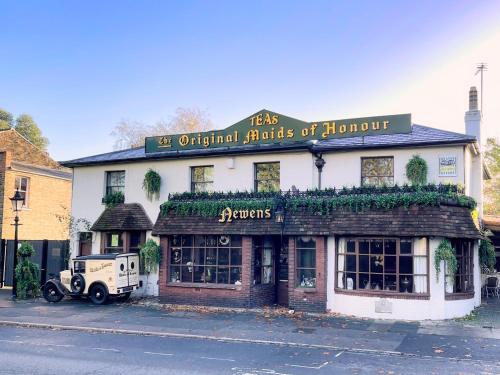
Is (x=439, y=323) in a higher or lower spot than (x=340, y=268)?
lower

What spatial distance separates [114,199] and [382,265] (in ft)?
41.5

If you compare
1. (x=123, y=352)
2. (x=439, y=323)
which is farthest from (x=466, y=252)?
(x=123, y=352)

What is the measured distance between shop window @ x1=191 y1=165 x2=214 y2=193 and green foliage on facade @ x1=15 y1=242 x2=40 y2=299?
25.4 ft

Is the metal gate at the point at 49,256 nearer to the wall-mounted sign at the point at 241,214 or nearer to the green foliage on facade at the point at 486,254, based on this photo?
the wall-mounted sign at the point at 241,214

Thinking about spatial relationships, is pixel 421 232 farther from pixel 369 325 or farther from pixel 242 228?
pixel 242 228

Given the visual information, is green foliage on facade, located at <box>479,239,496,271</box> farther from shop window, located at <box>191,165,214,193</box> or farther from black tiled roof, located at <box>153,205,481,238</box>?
shop window, located at <box>191,165,214,193</box>

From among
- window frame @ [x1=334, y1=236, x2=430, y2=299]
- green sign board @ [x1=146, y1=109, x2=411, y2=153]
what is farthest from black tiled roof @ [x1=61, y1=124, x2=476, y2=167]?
window frame @ [x1=334, y1=236, x2=430, y2=299]

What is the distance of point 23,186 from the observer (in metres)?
29.0

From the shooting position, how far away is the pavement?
40.9 feet

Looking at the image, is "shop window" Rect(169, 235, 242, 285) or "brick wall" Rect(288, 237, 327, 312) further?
"shop window" Rect(169, 235, 242, 285)

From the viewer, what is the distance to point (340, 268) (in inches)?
698

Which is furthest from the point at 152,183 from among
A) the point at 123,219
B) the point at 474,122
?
the point at 474,122

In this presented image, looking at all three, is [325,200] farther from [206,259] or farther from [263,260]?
[206,259]

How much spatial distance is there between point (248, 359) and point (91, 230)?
14159mm
